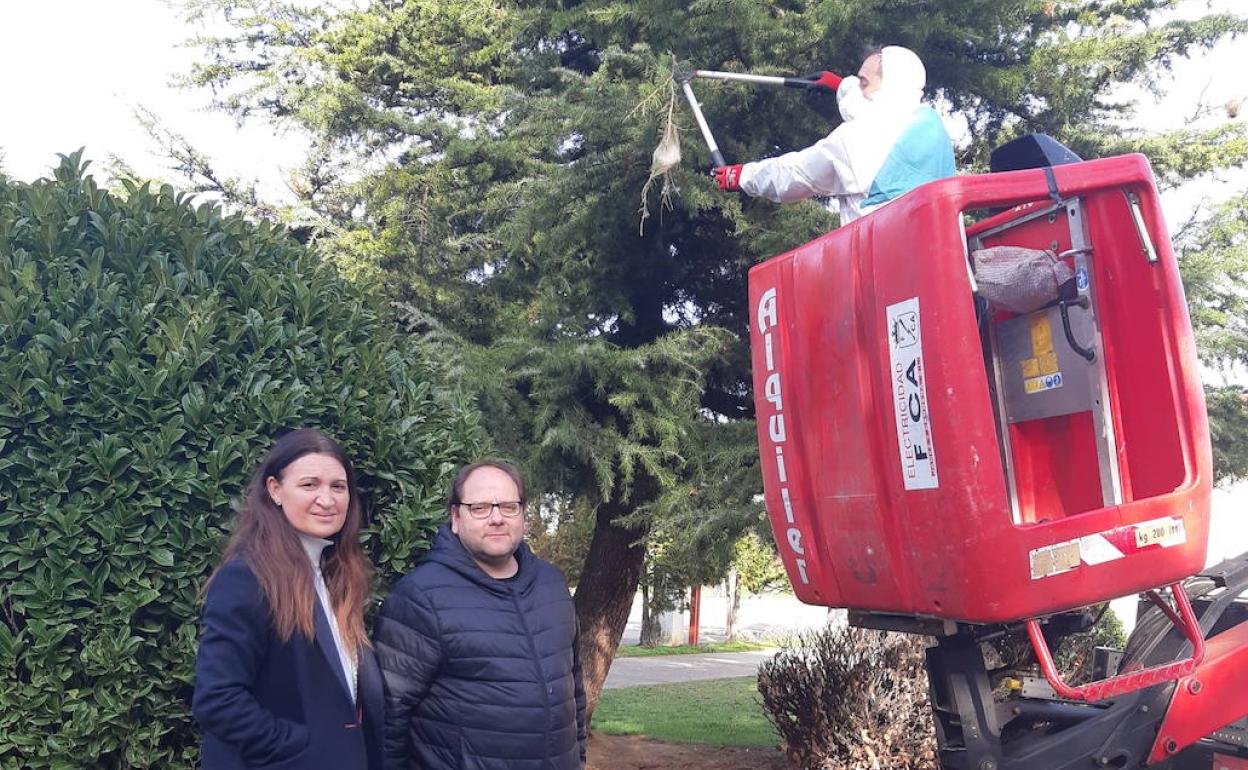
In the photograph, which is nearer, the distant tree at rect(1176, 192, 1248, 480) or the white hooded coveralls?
the white hooded coveralls

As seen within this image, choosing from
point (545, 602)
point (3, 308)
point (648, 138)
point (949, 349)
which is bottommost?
point (545, 602)

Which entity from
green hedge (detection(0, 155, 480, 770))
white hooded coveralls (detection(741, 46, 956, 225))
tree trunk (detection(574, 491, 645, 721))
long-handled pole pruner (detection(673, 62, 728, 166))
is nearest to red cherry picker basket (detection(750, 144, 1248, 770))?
white hooded coveralls (detection(741, 46, 956, 225))

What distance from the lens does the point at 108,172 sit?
1017 centimetres

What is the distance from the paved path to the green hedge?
11.9 m

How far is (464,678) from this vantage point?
2.78 meters

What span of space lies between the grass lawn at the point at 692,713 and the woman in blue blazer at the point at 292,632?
5.51 metres

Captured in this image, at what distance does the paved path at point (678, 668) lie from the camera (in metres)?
16.3

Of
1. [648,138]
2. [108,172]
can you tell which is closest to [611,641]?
[648,138]

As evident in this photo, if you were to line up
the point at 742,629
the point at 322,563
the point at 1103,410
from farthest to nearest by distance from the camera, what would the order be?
1. the point at 742,629
2. the point at 1103,410
3. the point at 322,563

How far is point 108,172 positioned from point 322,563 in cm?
895

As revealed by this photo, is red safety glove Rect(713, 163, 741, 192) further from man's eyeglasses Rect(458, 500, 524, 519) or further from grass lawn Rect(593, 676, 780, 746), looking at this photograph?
grass lawn Rect(593, 676, 780, 746)

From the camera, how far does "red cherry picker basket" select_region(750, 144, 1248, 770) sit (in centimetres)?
291

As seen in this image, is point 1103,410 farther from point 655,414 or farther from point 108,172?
point 108,172

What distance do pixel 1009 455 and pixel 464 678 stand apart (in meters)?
2.02
